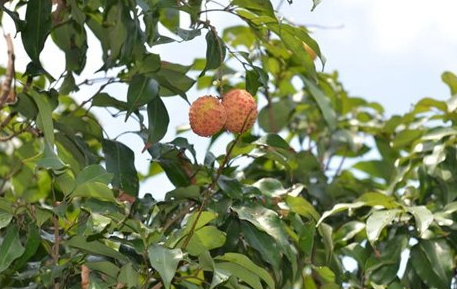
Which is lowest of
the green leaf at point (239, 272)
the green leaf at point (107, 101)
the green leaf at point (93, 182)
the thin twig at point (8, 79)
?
the green leaf at point (239, 272)

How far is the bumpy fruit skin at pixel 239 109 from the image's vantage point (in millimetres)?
1634

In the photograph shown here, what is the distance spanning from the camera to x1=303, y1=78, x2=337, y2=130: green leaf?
2322 millimetres

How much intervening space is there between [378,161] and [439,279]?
725 millimetres

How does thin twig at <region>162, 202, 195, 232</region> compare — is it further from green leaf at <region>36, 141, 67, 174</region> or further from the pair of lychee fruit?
green leaf at <region>36, 141, 67, 174</region>

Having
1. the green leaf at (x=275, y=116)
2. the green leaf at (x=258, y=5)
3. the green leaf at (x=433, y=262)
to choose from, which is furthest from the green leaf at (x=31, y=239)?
the green leaf at (x=275, y=116)

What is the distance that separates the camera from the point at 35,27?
1.72 m

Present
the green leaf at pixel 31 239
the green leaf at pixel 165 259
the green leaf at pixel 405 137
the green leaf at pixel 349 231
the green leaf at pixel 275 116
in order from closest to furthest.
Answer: the green leaf at pixel 165 259 < the green leaf at pixel 31 239 < the green leaf at pixel 349 231 < the green leaf at pixel 405 137 < the green leaf at pixel 275 116

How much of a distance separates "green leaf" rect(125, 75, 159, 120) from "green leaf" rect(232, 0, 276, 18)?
22 centimetres

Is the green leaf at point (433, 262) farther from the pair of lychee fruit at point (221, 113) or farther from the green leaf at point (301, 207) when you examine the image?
the pair of lychee fruit at point (221, 113)

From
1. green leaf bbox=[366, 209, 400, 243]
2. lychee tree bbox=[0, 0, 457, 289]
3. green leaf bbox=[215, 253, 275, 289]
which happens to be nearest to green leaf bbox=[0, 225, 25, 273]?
lychee tree bbox=[0, 0, 457, 289]

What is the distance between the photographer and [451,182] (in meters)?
2.13

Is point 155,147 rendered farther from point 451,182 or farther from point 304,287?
point 451,182

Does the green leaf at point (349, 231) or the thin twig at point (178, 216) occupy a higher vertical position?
the thin twig at point (178, 216)

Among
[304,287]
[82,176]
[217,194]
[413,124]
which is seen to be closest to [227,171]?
[217,194]
